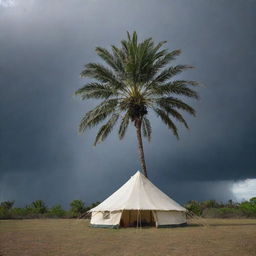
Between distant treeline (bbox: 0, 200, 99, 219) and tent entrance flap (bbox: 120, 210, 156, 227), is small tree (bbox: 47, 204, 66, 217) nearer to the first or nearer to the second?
distant treeline (bbox: 0, 200, 99, 219)

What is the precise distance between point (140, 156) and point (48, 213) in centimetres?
1884

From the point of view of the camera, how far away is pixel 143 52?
2556 cm

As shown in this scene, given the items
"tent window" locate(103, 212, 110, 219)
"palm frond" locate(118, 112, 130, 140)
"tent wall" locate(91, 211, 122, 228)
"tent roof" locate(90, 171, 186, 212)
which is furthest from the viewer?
"palm frond" locate(118, 112, 130, 140)

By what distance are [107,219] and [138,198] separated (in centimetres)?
Result: 255

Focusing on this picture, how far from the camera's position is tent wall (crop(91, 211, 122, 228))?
2186 centimetres

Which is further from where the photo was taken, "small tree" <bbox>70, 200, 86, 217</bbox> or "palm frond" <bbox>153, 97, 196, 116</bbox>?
"small tree" <bbox>70, 200, 86, 217</bbox>

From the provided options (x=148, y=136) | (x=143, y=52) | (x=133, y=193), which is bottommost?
(x=133, y=193)

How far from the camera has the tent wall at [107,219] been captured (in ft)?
71.7

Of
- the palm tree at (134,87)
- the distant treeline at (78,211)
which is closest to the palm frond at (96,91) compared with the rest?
the palm tree at (134,87)

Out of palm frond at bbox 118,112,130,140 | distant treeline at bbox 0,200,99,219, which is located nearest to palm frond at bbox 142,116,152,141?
palm frond at bbox 118,112,130,140

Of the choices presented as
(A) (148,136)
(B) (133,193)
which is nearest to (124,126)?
(A) (148,136)

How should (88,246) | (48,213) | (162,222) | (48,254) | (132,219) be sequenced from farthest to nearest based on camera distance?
(48,213) → (132,219) → (162,222) → (88,246) → (48,254)

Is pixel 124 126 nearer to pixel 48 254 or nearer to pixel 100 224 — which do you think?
pixel 100 224

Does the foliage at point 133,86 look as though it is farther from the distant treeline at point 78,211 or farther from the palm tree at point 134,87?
the distant treeline at point 78,211
